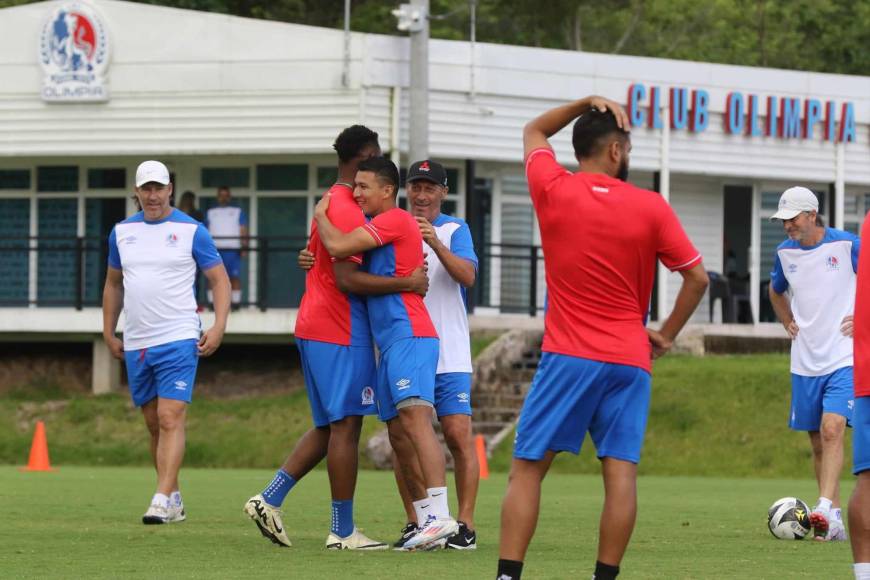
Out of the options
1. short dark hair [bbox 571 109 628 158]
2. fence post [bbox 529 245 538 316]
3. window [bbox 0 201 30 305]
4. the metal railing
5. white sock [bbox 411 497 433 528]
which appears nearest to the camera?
short dark hair [bbox 571 109 628 158]

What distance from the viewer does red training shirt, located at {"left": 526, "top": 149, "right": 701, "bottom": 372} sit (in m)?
7.50

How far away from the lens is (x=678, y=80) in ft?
110

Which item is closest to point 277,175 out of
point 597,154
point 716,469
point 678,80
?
point 678,80

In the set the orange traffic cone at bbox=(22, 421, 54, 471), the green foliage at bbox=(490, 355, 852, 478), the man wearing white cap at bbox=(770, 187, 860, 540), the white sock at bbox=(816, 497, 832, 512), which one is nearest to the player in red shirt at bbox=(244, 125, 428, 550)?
the white sock at bbox=(816, 497, 832, 512)

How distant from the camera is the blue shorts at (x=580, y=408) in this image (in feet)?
24.7

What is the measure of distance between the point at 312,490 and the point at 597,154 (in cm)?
936

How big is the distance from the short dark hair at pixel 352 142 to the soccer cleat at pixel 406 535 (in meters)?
2.03

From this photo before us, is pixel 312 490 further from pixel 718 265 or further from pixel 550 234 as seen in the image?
pixel 718 265

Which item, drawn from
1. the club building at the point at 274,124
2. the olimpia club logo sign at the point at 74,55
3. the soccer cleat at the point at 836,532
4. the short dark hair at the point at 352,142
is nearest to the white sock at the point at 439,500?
the short dark hair at the point at 352,142

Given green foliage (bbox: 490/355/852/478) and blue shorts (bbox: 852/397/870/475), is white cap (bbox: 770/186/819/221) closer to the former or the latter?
blue shorts (bbox: 852/397/870/475)

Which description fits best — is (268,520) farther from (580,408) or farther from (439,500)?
(580,408)

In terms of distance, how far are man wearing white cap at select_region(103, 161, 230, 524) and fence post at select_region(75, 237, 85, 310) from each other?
59.4 ft

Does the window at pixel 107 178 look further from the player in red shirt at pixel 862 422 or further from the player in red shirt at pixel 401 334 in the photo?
the player in red shirt at pixel 862 422

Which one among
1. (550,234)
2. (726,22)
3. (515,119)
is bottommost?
(550,234)
